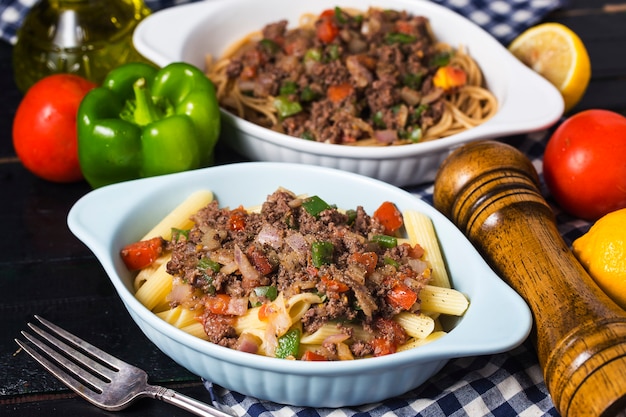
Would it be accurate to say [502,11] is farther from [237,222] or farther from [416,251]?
[237,222]

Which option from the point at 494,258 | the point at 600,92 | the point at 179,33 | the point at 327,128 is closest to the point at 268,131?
the point at 327,128

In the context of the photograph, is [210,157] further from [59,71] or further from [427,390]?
[427,390]

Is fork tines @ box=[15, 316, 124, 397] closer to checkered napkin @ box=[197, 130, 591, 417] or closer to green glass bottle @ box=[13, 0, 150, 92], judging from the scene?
checkered napkin @ box=[197, 130, 591, 417]

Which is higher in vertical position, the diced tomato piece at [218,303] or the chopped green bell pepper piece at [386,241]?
the chopped green bell pepper piece at [386,241]

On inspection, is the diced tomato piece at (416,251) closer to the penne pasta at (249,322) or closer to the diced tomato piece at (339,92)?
the penne pasta at (249,322)

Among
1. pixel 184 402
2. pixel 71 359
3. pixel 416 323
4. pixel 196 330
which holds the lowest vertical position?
pixel 71 359

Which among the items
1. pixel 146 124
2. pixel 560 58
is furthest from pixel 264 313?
pixel 560 58

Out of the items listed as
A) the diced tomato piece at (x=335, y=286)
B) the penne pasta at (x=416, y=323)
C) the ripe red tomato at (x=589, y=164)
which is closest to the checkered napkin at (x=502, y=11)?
the ripe red tomato at (x=589, y=164)
